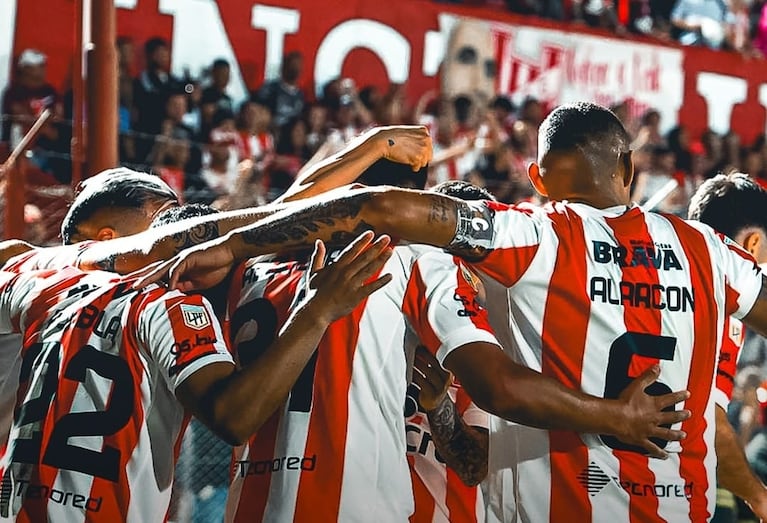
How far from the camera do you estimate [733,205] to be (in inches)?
157

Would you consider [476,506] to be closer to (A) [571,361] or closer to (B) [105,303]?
(A) [571,361]

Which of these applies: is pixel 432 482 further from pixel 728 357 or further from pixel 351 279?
pixel 728 357

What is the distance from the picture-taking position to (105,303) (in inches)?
119

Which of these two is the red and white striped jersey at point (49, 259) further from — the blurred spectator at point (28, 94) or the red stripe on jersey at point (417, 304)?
the blurred spectator at point (28, 94)

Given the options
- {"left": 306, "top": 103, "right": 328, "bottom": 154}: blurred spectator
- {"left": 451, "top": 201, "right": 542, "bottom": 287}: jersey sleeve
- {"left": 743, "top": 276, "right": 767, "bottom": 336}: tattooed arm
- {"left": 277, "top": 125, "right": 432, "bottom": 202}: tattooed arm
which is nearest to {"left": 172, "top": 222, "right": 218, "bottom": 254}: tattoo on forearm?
{"left": 277, "top": 125, "right": 432, "bottom": 202}: tattooed arm

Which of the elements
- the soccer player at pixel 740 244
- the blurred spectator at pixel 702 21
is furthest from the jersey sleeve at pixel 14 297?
the blurred spectator at pixel 702 21

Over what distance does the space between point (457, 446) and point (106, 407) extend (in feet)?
3.52

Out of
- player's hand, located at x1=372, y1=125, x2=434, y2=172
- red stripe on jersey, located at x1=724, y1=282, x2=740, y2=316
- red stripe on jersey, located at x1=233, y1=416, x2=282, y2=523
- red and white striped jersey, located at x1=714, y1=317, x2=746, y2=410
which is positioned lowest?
red stripe on jersey, located at x1=233, y1=416, x2=282, y2=523

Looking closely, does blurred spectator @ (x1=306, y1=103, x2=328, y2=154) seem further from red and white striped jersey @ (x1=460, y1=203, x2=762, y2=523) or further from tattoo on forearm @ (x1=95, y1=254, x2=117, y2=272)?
red and white striped jersey @ (x1=460, y1=203, x2=762, y2=523)

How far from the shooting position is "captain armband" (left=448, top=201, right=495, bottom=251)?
2938 millimetres

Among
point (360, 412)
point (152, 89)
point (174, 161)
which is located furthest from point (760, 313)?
point (152, 89)

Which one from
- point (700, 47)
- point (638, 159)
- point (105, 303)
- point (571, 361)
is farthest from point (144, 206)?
point (700, 47)

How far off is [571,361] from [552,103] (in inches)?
390

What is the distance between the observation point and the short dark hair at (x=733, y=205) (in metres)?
3.95
